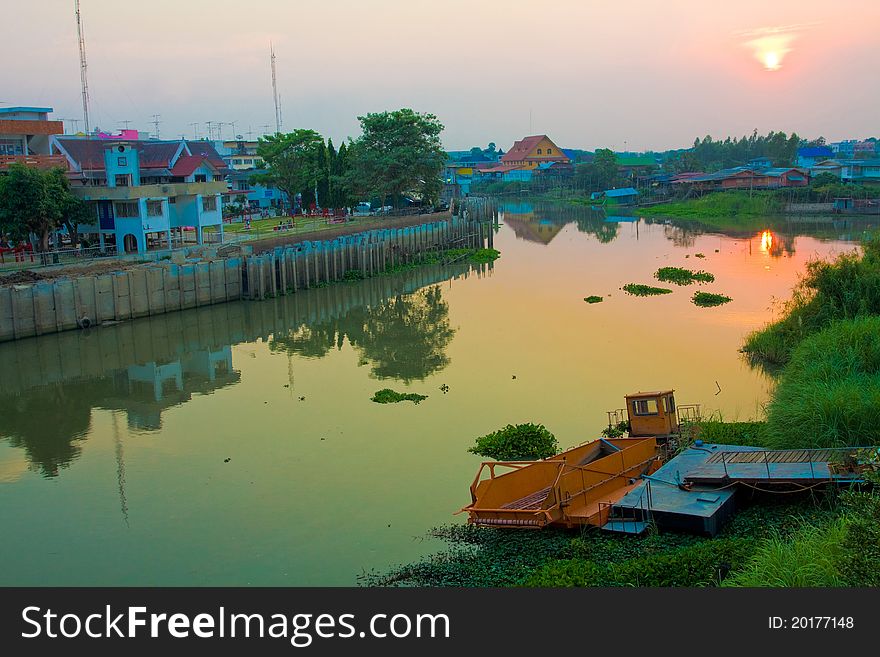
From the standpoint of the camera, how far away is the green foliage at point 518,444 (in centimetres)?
1998

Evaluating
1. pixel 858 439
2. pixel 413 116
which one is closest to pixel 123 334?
pixel 858 439

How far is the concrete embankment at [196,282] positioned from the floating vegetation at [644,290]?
15.7 metres

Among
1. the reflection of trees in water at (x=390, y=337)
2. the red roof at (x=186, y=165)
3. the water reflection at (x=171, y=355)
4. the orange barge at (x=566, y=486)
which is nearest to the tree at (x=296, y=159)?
the red roof at (x=186, y=165)

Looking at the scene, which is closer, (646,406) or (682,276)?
(646,406)

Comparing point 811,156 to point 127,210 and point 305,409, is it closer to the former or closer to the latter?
point 127,210

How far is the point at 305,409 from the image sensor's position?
24.7 m

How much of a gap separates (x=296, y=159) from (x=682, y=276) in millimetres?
35928

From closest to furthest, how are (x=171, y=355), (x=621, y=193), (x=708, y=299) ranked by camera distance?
(x=171, y=355) → (x=708, y=299) → (x=621, y=193)

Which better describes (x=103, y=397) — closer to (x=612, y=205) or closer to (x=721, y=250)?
(x=721, y=250)

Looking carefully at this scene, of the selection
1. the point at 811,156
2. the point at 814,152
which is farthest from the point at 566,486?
the point at 814,152

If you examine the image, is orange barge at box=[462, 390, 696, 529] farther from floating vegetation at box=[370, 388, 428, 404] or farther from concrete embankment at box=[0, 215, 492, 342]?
concrete embankment at box=[0, 215, 492, 342]

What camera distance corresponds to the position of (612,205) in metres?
110

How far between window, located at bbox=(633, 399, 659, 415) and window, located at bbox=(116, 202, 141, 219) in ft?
108

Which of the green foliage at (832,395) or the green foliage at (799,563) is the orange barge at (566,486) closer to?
the green foliage at (832,395)
